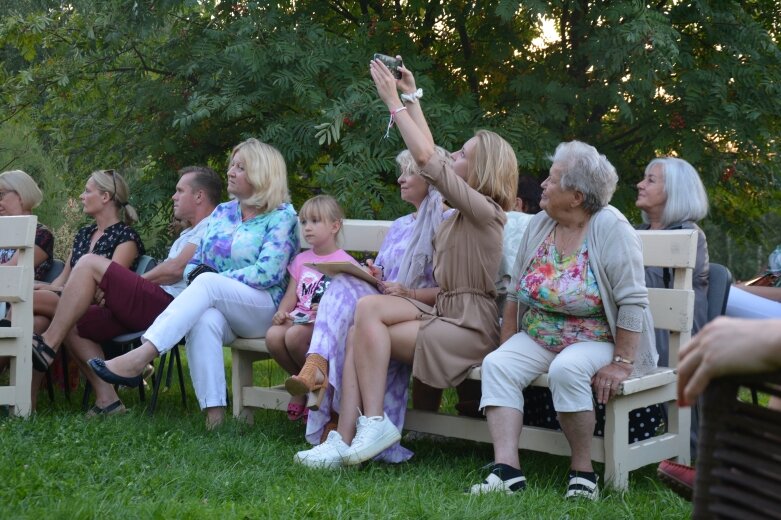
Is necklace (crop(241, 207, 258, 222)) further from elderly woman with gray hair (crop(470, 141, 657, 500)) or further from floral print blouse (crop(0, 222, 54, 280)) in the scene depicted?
elderly woman with gray hair (crop(470, 141, 657, 500))

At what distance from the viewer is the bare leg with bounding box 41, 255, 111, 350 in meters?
5.51

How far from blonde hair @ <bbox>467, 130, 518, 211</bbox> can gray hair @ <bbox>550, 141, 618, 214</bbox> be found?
0.40 m

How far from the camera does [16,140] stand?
12773mm

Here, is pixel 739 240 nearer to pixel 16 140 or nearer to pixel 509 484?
pixel 509 484

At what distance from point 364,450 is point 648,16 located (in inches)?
114

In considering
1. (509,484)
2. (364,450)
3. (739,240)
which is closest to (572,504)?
(509,484)

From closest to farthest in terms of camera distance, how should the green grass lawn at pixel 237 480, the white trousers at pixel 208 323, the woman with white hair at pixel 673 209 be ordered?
the green grass lawn at pixel 237 480 < the woman with white hair at pixel 673 209 < the white trousers at pixel 208 323

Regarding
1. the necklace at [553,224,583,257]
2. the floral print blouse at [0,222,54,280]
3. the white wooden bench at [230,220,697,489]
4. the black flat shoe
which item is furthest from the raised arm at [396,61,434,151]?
the floral print blouse at [0,222,54,280]

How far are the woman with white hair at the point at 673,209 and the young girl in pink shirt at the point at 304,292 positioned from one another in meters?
1.54

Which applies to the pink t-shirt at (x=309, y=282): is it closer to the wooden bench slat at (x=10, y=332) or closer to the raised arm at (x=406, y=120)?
the raised arm at (x=406, y=120)

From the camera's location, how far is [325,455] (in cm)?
430

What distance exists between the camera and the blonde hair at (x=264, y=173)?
559 centimetres

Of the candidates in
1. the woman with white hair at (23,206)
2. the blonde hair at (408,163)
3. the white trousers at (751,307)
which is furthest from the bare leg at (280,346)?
the woman with white hair at (23,206)

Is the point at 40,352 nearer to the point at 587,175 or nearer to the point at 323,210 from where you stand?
the point at 323,210
